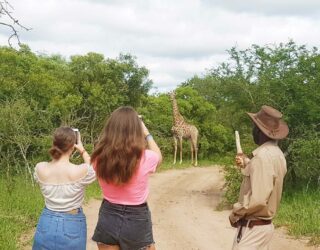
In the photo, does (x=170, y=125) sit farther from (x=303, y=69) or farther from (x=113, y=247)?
(x=113, y=247)

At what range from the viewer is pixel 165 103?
20.9 meters

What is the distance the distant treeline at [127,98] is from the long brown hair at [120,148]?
245 inches

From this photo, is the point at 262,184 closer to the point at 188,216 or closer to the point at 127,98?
the point at 188,216

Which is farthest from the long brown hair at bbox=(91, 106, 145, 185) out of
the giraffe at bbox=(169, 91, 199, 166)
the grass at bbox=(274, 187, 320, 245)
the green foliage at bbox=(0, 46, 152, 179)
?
the giraffe at bbox=(169, 91, 199, 166)

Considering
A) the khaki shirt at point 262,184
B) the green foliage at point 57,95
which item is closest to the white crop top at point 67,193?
the khaki shirt at point 262,184

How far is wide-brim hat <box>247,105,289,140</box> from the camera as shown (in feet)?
13.0

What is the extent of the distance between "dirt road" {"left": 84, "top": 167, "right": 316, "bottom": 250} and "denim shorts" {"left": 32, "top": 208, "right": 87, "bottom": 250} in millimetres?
3462

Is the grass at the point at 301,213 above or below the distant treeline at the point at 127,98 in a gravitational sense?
below

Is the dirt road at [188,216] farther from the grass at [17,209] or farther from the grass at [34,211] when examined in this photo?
the grass at [17,209]

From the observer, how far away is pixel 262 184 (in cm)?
370

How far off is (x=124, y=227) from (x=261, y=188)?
1003mm

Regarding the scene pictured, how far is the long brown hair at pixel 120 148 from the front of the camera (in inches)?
143

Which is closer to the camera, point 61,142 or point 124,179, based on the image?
point 124,179

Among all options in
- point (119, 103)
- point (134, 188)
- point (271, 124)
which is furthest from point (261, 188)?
point (119, 103)
